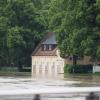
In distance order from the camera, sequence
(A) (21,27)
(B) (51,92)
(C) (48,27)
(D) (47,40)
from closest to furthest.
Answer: (B) (51,92) < (C) (48,27) < (A) (21,27) < (D) (47,40)

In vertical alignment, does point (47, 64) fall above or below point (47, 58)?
below

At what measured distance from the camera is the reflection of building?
303 ft

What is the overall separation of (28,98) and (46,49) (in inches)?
3430

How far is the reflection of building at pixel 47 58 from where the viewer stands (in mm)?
92225

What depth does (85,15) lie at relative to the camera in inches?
2697

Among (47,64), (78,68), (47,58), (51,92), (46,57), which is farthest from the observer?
(46,57)

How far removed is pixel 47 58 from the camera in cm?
9475

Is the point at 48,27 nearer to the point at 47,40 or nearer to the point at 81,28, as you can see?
the point at 47,40

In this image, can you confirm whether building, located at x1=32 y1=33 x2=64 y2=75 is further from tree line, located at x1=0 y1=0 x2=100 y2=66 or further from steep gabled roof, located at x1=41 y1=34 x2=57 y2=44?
tree line, located at x1=0 y1=0 x2=100 y2=66

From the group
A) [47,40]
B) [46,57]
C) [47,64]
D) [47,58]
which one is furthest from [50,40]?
[47,64]

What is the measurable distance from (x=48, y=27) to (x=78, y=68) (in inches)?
525

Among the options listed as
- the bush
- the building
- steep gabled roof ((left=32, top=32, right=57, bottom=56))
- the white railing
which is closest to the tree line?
steep gabled roof ((left=32, top=32, right=57, bottom=56))

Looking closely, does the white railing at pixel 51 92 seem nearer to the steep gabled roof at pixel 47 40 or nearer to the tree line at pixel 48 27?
the tree line at pixel 48 27

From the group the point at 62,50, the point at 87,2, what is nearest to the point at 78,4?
the point at 87,2
